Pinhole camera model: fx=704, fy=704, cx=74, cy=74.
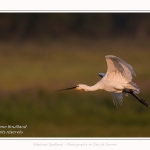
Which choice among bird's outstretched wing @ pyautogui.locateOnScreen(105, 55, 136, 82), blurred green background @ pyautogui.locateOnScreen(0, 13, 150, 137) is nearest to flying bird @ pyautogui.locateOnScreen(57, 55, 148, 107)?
bird's outstretched wing @ pyautogui.locateOnScreen(105, 55, 136, 82)

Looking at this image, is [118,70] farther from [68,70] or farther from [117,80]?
[68,70]

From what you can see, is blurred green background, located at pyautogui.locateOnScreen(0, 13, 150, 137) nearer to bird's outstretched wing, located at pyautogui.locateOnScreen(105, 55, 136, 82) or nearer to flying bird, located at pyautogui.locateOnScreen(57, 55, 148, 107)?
flying bird, located at pyautogui.locateOnScreen(57, 55, 148, 107)

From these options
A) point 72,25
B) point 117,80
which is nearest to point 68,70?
point 72,25

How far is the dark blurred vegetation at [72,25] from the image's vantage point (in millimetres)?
17266

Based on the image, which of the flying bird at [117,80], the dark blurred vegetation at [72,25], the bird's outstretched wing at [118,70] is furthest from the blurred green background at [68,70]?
the bird's outstretched wing at [118,70]

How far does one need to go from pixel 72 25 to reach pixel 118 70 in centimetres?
875

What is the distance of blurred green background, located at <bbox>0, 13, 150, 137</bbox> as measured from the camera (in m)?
12.7

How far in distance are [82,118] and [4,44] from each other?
16.1ft

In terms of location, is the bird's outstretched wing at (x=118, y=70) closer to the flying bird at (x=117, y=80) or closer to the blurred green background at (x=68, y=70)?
the flying bird at (x=117, y=80)

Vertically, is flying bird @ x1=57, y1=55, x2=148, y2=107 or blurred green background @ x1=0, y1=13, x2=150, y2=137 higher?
flying bird @ x1=57, y1=55, x2=148, y2=107

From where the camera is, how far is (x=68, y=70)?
15680 millimetres

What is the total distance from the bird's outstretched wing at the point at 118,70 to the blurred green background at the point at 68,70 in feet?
8.13

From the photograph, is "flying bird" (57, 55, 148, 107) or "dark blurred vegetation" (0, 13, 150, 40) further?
"dark blurred vegetation" (0, 13, 150, 40)

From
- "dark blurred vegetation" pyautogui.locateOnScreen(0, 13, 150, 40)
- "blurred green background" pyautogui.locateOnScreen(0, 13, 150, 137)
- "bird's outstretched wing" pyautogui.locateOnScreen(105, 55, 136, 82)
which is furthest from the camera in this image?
"dark blurred vegetation" pyautogui.locateOnScreen(0, 13, 150, 40)
